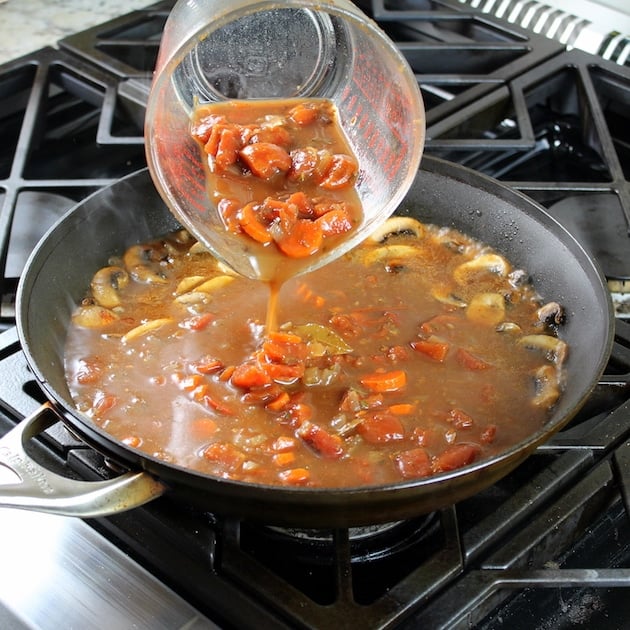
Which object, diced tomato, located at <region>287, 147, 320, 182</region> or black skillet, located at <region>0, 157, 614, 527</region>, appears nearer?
black skillet, located at <region>0, 157, 614, 527</region>

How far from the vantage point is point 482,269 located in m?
1.84

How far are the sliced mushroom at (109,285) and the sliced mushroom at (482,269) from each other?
28.8 inches

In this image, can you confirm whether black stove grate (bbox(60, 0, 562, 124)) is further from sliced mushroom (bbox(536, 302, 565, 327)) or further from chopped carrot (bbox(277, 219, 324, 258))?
chopped carrot (bbox(277, 219, 324, 258))

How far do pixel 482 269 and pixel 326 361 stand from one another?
48cm

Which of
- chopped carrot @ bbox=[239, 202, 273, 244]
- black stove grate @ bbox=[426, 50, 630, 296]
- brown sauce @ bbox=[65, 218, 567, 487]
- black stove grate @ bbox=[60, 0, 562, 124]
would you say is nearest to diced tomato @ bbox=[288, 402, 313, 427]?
brown sauce @ bbox=[65, 218, 567, 487]

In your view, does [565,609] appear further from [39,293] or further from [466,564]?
[39,293]

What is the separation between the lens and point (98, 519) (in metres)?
1.35

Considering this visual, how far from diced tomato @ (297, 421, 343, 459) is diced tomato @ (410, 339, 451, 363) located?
311 mm

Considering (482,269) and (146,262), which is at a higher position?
(146,262)

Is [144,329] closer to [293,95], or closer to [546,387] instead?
[293,95]

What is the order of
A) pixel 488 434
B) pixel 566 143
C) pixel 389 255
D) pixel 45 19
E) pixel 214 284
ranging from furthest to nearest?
pixel 45 19 < pixel 566 143 < pixel 389 255 < pixel 214 284 < pixel 488 434

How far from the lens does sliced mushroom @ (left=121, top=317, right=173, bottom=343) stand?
1647 millimetres

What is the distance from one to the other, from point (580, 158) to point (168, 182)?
1365 mm

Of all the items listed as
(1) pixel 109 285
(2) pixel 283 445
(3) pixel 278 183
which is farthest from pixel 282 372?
(1) pixel 109 285
